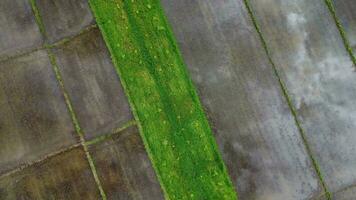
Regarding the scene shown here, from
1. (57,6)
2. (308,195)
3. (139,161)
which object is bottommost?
(308,195)

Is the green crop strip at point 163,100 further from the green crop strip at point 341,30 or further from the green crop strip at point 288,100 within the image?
the green crop strip at point 341,30

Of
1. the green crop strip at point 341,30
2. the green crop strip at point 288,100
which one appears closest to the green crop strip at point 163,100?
the green crop strip at point 288,100

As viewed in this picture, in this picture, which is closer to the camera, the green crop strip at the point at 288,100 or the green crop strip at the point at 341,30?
the green crop strip at the point at 288,100

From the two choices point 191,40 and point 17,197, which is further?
point 191,40

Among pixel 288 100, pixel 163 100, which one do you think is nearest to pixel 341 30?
pixel 288 100

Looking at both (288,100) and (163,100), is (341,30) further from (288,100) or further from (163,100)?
(163,100)

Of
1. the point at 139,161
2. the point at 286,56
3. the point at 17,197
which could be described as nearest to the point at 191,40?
the point at 286,56

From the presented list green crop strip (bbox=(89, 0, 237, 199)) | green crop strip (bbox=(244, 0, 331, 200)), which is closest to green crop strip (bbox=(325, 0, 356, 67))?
green crop strip (bbox=(244, 0, 331, 200))

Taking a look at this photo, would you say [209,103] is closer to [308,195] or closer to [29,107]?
[308,195]
